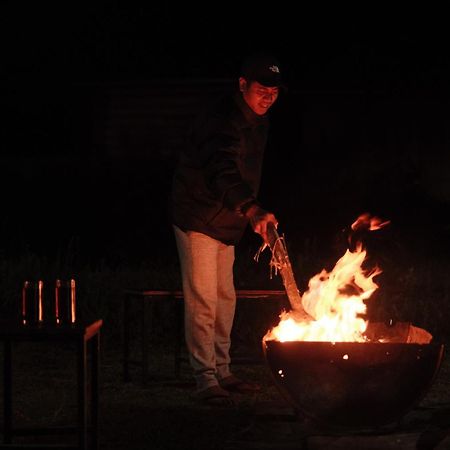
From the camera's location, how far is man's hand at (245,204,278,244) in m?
6.35

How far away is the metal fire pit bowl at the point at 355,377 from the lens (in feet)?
18.3

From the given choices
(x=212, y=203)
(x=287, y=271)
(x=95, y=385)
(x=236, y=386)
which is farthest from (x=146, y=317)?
(x=95, y=385)

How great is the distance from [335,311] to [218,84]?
16860 mm

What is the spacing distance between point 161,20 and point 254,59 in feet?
56.4

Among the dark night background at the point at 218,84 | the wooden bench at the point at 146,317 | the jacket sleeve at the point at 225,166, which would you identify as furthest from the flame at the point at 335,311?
the dark night background at the point at 218,84

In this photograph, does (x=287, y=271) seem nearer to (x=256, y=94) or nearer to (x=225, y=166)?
(x=225, y=166)

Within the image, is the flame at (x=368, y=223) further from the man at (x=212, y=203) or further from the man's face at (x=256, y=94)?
the man's face at (x=256, y=94)

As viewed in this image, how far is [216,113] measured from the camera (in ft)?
23.4

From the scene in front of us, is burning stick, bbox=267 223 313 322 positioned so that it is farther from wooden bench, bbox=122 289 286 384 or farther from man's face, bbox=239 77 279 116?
wooden bench, bbox=122 289 286 384

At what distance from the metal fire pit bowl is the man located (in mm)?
1558

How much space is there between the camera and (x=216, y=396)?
7371mm

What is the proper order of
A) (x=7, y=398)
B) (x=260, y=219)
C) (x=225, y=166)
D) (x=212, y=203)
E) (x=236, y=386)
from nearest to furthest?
(x=7, y=398), (x=260, y=219), (x=225, y=166), (x=212, y=203), (x=236, y=386)

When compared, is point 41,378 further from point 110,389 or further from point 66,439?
Answer: point 66,439

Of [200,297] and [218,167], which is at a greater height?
[218,167]
